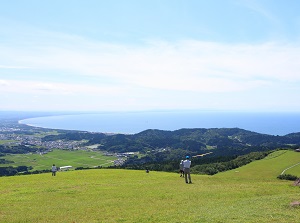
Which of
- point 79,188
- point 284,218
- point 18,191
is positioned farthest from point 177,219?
point 18,191

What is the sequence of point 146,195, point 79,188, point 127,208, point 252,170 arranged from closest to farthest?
point 127,208, point 146,195, point 79,188, point 252,170

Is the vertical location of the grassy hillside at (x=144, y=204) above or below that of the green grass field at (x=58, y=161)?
above

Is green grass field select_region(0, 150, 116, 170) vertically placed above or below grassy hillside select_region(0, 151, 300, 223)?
below

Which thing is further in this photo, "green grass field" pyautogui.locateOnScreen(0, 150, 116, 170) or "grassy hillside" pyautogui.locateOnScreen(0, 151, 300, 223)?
"green grass field" pyautogui.locateOnScreen(0, 150, 116, 170)

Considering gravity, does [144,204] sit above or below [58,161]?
above

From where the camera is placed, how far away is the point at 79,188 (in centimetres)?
2178

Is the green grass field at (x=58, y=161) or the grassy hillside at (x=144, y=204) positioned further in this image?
the green grass field at (x=58, y=161)

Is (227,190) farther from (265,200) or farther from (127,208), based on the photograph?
(127,208)

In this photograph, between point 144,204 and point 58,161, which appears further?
point 58,161

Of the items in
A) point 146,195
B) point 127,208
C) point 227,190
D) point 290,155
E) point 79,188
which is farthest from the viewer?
point 290,155

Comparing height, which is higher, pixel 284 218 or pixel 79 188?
pixel 284 218

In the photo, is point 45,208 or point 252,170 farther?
point 252,170

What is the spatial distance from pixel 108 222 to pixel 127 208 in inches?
111

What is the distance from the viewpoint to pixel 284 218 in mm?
11461
